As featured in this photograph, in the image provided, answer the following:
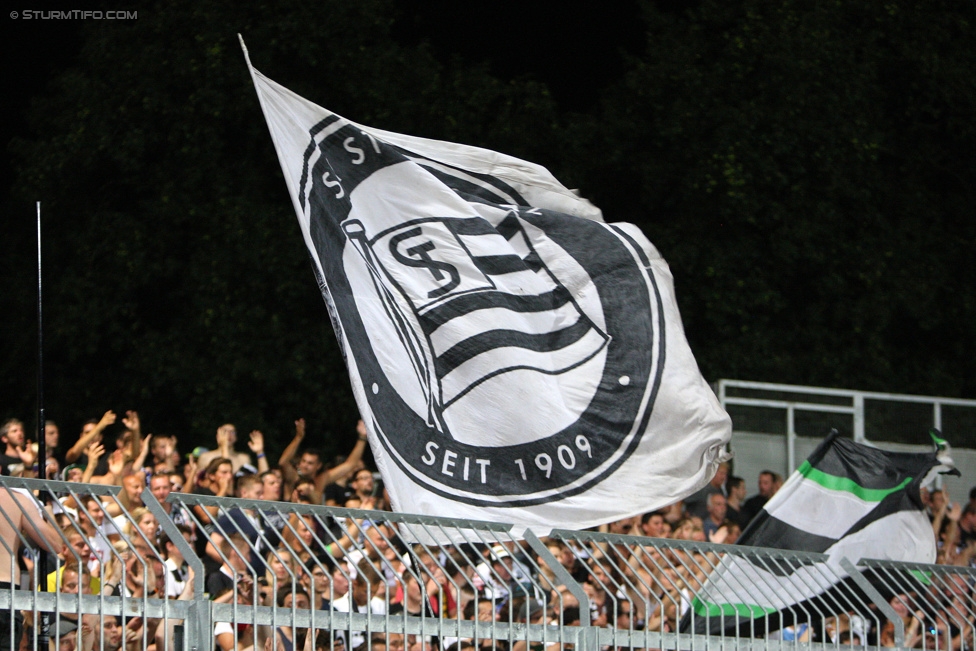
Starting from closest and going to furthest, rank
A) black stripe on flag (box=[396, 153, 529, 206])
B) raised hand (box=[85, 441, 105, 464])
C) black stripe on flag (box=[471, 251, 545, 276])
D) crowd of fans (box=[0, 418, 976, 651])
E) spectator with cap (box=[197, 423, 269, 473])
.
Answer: crowd of fans (box=[0, 418, 976, 651]) → black stripe on flag (box=[471, 251, 545, 276]) → black stripe on flag (box=[396, 153, 529, 206]) → raised hand (box=[85, 441, 105, 464]) → spectator with cap (box=[197, 423, 269, 473])

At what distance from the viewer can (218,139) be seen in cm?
1898

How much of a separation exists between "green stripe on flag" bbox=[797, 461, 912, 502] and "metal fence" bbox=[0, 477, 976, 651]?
65 cm

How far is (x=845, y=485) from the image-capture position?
9953mm

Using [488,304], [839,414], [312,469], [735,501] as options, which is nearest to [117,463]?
[312,469]

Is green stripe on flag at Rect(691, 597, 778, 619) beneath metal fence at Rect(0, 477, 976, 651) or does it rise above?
beneath

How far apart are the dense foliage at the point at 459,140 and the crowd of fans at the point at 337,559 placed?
377 cm

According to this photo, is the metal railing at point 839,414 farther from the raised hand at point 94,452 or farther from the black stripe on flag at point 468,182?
the black stripe on flag at point 468,182

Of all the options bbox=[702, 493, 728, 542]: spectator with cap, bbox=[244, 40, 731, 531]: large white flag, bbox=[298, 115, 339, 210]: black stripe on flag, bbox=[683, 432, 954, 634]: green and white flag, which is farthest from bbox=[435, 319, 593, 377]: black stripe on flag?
bbox=[702, 493, 728, 542]: spectator with cap

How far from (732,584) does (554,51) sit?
17147 millimetres

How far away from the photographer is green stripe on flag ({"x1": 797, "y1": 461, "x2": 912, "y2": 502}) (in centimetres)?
990

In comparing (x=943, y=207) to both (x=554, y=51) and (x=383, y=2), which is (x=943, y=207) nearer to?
(x=554, y=51)

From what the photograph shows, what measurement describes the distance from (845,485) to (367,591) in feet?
15.8

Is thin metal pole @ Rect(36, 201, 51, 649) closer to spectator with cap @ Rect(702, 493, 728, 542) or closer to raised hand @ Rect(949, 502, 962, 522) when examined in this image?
spectator with cap @ Rect(702, 493, 728, 542)

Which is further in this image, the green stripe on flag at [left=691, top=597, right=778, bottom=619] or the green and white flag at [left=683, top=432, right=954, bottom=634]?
the green and white flag at [left=683, top=432, right=954, bottom=634]
